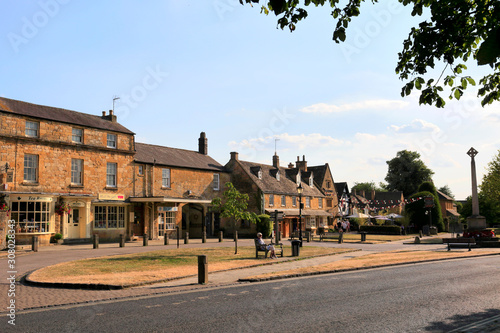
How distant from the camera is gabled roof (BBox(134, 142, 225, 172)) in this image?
119 ft

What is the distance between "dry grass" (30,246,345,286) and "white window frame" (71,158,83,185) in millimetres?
12600

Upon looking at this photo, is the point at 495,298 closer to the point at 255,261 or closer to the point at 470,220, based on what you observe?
the point at 255,261

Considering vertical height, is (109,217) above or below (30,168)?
below

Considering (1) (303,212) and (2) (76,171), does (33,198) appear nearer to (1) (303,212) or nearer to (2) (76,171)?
(2) (76,171)

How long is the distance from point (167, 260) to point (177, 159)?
69.2 feet

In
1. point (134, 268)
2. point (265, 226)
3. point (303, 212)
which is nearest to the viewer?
point (134, 268)

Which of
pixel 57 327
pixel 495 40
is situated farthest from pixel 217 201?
pixel 495 40

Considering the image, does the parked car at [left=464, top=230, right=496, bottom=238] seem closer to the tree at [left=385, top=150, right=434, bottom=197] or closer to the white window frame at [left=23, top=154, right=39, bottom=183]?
the white window frame at [left=23, top=154, right=39, bottom=183]

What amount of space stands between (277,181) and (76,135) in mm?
24888

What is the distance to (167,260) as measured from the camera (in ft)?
62.5

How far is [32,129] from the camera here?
28.3 meters

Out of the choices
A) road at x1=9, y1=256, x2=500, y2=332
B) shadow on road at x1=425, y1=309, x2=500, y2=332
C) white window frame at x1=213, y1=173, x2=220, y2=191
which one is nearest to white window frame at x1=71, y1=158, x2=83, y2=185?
white window frame at x1=213, y1=173, x2=220, y2=191

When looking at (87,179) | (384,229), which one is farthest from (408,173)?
(87,179)

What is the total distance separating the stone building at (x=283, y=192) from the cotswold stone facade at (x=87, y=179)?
561 cm
